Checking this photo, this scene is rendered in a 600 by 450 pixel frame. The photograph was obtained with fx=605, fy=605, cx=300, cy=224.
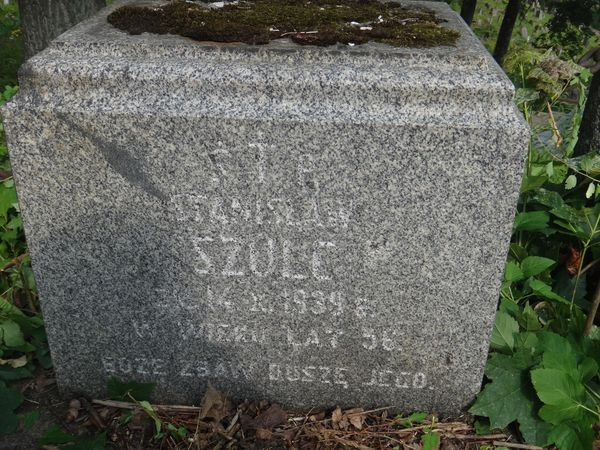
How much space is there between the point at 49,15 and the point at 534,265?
3.33 m

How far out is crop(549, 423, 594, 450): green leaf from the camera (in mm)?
1957

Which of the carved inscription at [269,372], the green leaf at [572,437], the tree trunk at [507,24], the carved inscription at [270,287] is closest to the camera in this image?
the carved inscription at [270,287]

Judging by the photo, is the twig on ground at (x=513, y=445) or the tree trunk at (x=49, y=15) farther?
the tree trunk at (x=49, y=15)

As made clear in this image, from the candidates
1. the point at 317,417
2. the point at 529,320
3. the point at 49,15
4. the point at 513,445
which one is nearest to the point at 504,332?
the point at 529,320

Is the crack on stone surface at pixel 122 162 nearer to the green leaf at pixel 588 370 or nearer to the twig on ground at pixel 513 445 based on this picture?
the twig on ground at pixel 513 445

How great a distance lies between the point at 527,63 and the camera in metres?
2.65

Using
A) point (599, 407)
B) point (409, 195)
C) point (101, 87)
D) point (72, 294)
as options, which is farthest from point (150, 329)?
point (599, 407)

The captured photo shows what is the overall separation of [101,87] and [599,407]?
1964mm

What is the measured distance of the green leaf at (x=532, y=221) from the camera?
2.45 metres

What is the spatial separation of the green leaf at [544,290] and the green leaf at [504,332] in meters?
0.17

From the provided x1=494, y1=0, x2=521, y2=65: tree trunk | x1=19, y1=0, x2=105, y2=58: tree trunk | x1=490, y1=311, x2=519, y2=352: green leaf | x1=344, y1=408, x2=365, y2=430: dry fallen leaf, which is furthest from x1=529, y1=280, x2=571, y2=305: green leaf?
x1=19, y1=0, x2=105, y2=58: tree trunk

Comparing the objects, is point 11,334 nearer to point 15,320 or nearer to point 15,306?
point 15,320

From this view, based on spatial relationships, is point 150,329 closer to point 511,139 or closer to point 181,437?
point 181,437

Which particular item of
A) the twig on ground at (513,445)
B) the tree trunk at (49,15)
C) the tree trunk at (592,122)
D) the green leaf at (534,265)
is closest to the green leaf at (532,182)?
the green leaf at (534,265)
